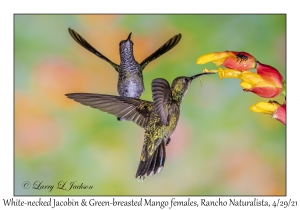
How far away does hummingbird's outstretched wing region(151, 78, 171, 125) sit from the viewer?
1257 millimetres

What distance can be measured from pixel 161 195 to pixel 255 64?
63 cm

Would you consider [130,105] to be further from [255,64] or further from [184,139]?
[255,64]

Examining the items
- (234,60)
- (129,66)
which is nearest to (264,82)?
(234,60)

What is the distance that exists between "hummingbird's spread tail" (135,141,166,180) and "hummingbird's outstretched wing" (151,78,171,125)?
0.40 feet

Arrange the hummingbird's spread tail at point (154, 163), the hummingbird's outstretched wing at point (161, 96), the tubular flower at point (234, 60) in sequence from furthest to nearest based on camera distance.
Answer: the hummingbird's spread tail at point (154, 163) < the tubular flower at point (234, 60) < the hummingbird's outstretched wing at point (161, 96)

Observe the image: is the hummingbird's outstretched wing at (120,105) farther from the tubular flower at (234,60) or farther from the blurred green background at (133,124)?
the tubular flower at (234,60)

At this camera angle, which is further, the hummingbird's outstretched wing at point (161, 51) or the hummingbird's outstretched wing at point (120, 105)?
the hummingbird's outstretched wing at point (161, 51)

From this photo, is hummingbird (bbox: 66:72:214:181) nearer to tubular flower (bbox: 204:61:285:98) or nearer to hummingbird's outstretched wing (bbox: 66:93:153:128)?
hummingbird's outstretched wing (bbox: 66:93:153:128)

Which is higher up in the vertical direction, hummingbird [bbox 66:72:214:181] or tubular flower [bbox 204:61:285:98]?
tubular flower [bbox 204:61:285:98]

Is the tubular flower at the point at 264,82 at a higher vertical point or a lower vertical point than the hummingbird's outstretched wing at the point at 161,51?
lower

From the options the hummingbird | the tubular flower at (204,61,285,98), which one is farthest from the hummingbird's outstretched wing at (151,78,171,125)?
the tubular flower at (204,61,285,98)

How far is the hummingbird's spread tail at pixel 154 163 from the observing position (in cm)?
150

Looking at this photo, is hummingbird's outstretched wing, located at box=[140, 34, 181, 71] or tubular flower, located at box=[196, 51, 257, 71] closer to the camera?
tubular flower, located at box=[196, 51, 257, 71]

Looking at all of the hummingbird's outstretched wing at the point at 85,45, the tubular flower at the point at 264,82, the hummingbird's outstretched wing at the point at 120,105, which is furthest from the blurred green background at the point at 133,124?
the tubular flower at the point at 264,82
